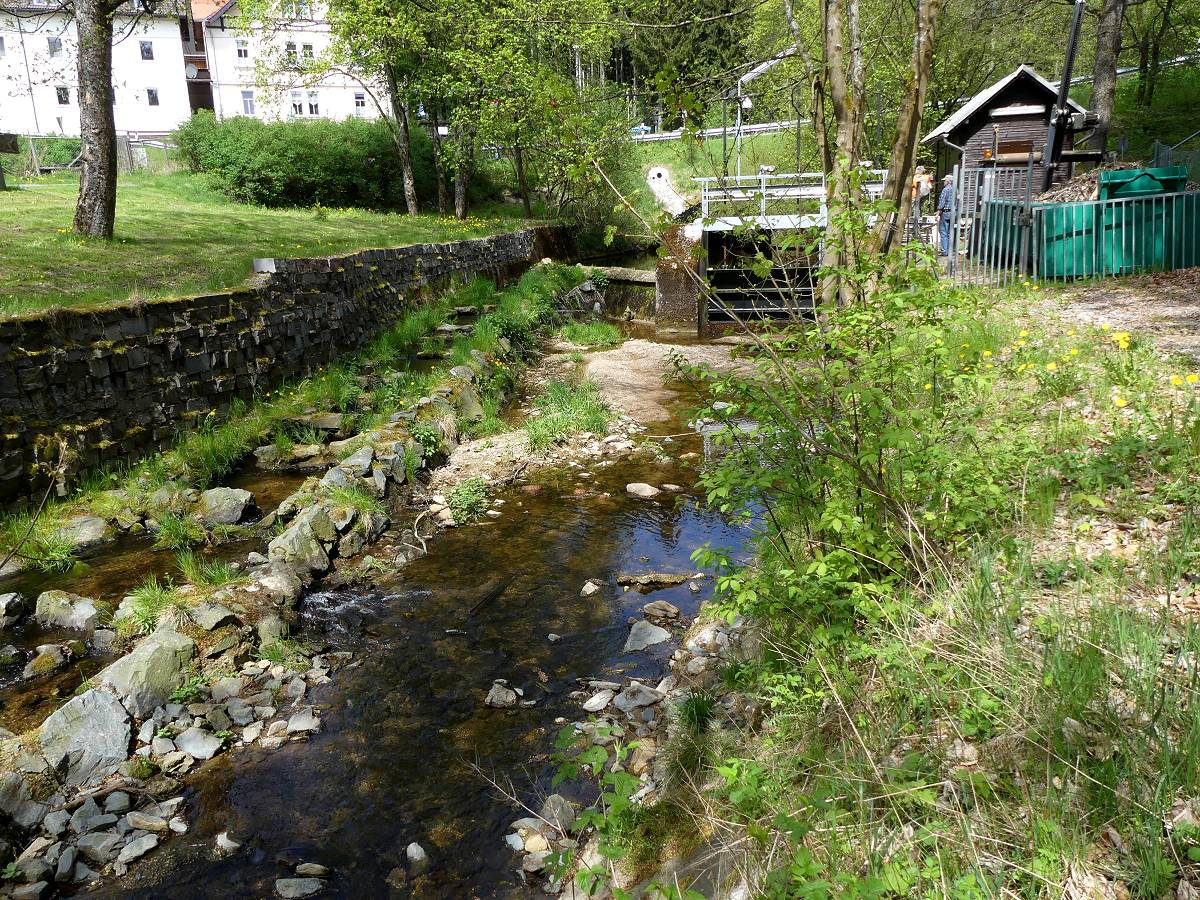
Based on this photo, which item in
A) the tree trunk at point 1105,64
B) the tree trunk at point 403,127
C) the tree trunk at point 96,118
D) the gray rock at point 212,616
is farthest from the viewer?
the tree trunk at point 403,127

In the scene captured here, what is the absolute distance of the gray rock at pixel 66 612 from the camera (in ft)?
18.3

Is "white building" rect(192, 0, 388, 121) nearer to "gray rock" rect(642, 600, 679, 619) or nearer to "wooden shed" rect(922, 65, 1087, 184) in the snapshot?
"wooden shed" rect(922, 65, 1087, 184)

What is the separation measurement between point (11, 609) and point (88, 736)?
1.91 m

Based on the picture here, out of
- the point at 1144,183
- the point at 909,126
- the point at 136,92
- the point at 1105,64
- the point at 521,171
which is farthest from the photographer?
the point at 136,92

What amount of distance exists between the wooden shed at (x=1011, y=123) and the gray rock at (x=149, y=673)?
2143cm

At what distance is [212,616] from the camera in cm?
545

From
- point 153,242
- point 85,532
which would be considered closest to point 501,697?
point 85,532

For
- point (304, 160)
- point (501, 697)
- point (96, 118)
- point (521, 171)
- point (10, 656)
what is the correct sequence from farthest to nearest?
1. point (521, 171)
2. point (304, 160)
3. point (96, 118)
4. point (10, 656)
5. point (501, 697)

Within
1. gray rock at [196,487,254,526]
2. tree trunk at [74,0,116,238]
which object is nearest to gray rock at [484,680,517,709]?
gray rock at [196,487,254,526]

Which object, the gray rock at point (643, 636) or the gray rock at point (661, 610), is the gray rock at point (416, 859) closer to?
the gray rock at point (643, 636)

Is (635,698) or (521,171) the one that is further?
(521,171)

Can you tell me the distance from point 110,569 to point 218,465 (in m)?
2.16

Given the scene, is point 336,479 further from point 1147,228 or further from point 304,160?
point 304,160

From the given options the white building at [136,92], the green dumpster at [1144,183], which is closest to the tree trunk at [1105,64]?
the green dumpster at [1144,183]
